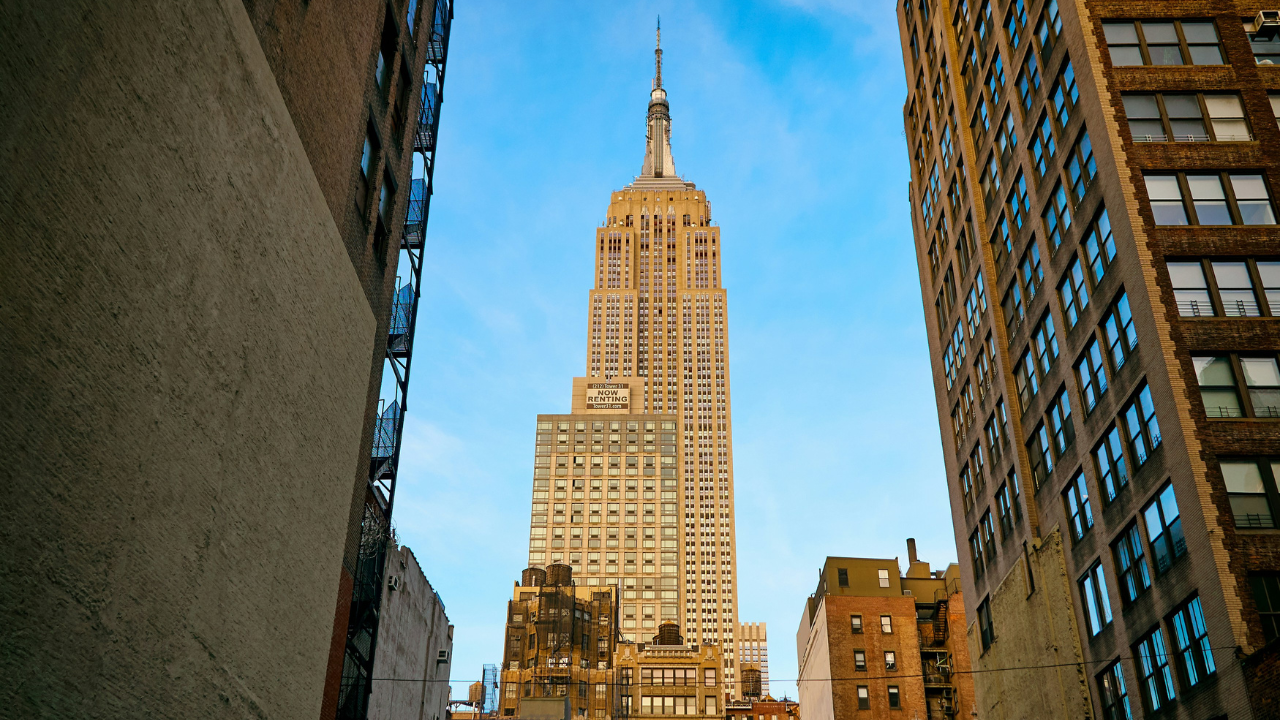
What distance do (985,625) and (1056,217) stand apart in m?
21.7

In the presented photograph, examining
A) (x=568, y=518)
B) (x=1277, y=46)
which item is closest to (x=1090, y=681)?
(x=1277, y=46)

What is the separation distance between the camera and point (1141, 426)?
118 ft

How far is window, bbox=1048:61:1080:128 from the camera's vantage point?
42375 millimetres

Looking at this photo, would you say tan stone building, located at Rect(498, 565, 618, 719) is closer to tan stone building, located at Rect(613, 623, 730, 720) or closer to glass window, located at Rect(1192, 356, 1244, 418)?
tan stone building, located at Rect(613, 623, 730, 720)

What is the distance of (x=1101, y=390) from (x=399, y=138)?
2590 centimetres

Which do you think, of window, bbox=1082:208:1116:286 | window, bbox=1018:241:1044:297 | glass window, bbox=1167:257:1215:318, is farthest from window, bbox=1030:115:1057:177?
glass window, bbox=1167:257:1215:318

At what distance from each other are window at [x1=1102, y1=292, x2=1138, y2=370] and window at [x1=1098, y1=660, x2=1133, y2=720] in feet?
34.8

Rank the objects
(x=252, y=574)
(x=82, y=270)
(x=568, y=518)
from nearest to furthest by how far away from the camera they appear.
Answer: (x=82, y=270), (x=252, y=574), (x=568, y=518)

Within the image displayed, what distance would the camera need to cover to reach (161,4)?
48.6ft

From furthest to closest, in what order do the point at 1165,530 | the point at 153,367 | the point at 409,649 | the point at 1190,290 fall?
the point at 409,649 → the point at 1190,290 → the point at 1165,530 → the point at 153,367

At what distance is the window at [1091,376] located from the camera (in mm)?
39438

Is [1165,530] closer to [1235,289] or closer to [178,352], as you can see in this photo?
[1235,289]

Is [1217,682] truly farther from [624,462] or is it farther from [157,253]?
[624,462]

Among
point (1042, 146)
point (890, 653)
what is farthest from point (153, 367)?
point (890, 653)
